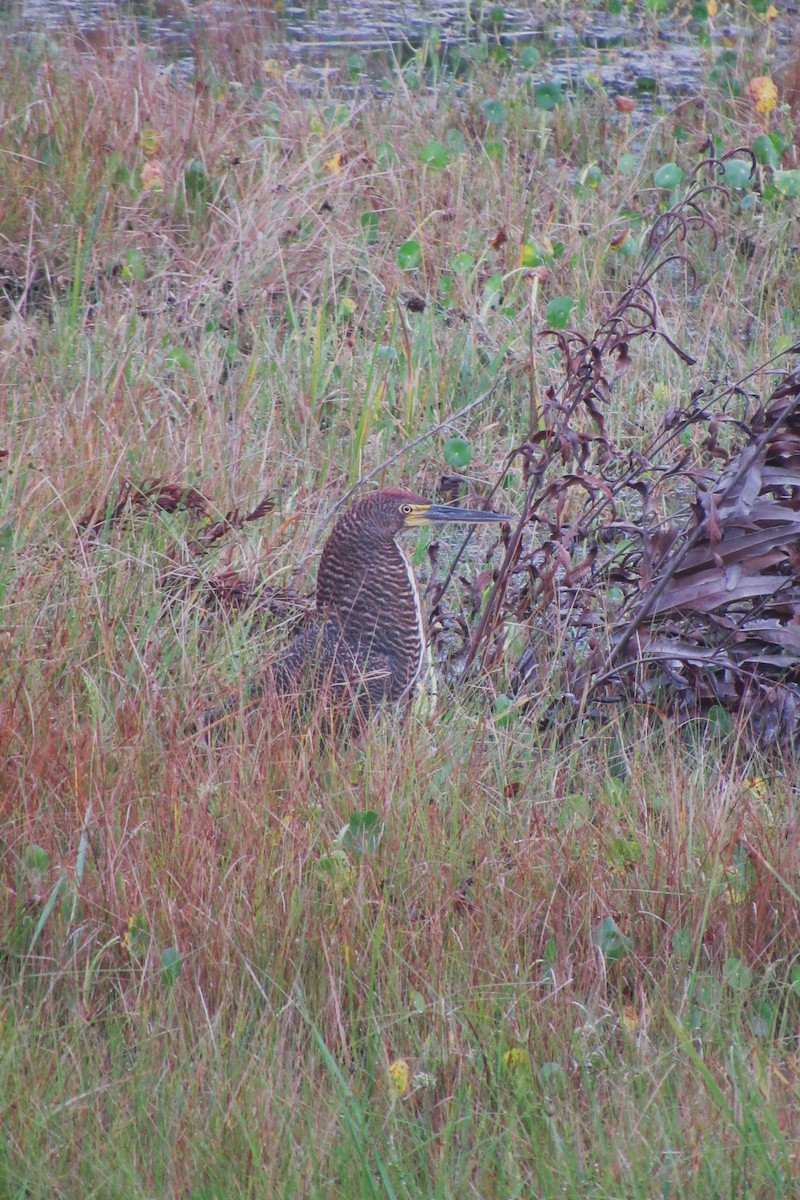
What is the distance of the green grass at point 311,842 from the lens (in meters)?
2.02

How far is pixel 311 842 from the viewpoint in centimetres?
260

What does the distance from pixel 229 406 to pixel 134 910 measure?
2.65m

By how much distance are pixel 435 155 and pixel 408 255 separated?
76 centimetres

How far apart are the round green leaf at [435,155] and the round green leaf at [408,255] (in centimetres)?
68

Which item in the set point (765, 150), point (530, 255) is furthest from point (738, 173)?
point (530, 255)

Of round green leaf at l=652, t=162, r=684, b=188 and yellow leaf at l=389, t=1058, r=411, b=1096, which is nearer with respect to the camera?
yellow leaf at l=389, t=1058, r=411, b=1096

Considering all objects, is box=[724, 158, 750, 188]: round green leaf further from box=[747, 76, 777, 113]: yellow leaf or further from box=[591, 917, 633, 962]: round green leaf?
box=[591, 917, 633, 962]: round green leaf

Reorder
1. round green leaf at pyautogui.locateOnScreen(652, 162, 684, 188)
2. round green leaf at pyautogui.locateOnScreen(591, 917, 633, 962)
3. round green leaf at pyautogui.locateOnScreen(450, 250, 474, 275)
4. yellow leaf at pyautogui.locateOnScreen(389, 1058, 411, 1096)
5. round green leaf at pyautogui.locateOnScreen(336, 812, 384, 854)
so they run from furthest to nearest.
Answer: round green leaf at pyautogui.locateOnScreen(652, 162, 684, 188) → round green leaf at pyautogui.locateOnScreen(450, 250, 474, 275) → round green leaf at pyautogui.locateOnScreen(336, 812, 384, 854) → round green leaf at pyautogui.locateOnScreen(591, 917, 633, 962) → yellow leaf at pyautogui.locateOnScreen(389, 1058, 411, 1096)

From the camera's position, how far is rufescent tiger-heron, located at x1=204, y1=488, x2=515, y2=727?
10.7ft

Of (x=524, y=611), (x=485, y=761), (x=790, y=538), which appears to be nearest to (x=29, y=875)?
(x=485, y=761)

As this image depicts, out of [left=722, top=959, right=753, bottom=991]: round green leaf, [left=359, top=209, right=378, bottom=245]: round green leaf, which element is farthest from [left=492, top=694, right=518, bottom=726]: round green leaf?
[left=359, top=209, right=378, bottom=245]: round green leaf

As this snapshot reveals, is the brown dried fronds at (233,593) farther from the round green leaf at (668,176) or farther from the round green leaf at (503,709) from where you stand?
the round green leaf at (668,176)

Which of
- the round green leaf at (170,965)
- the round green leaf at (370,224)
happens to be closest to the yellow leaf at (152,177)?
the round green leaf at (370,224)

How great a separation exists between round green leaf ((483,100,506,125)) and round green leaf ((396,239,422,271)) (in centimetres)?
131
